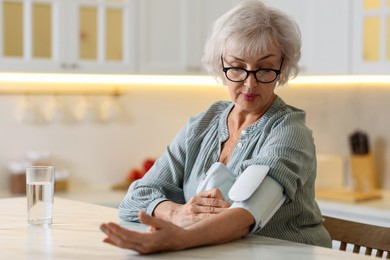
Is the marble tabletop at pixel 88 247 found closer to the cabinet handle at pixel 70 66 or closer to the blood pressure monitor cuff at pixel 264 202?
the blood pressure monitor cuff at pixel 264 202

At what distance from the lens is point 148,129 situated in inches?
175

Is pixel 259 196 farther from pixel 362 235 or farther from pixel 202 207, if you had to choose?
pixel 362 235

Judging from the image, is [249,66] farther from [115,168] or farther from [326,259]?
[115,168]

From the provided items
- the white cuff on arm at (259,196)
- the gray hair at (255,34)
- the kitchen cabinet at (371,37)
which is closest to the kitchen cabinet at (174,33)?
the kitchen cabinet at (371,37)

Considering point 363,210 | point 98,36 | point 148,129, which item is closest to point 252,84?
point 363,210

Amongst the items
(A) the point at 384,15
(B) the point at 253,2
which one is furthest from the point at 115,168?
(B) the point at 253,2

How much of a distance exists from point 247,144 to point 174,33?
6.74ft

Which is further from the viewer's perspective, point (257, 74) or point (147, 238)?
point (257, 74)

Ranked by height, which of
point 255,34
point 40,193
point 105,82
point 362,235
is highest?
point 255,34

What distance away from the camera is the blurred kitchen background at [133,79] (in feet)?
12.1

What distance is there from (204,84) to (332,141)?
0.84m

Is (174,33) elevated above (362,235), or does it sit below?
above

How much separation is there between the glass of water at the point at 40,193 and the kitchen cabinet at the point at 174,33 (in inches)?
80.6

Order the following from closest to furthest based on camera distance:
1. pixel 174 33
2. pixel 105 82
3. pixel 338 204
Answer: pixel 338 204, pixel 174 33, pixel 105 82
